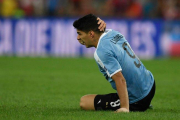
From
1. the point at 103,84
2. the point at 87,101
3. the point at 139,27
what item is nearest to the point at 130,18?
the point at 139,27

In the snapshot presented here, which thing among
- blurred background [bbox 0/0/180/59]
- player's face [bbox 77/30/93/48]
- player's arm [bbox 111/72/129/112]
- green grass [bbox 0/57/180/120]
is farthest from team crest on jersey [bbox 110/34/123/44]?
blurred background [bbox 0/0/180/59]

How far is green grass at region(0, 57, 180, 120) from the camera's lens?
6513 mm

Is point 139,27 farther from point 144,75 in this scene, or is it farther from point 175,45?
point 144,75

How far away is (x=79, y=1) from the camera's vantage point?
22047mm

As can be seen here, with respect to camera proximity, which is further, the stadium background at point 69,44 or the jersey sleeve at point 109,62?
the stadium background at point 69,44

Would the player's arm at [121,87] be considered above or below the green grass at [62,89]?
above

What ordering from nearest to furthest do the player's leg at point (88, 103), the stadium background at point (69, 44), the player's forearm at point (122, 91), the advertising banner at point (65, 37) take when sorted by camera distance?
the player's forearm at point (122, 91) < the player's leg at point (88, 103) < the stadium background at point (69, 44) < the advertising banner at point (65, 37)

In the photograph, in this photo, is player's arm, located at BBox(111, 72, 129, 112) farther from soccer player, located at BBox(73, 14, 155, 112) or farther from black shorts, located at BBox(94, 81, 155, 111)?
black shorts, located at BBox(94, 81, 155, 111)

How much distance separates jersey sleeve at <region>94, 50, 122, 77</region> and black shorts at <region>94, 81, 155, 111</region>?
74 cm

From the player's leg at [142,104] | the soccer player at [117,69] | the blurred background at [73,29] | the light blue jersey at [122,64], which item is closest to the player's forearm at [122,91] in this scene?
the soccer player at [117,69]

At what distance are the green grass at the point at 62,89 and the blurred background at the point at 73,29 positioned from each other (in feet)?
2.56

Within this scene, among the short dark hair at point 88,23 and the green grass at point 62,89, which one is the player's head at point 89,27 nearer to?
the short dark hair at point 88,23

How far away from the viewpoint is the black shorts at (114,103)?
22.9ft

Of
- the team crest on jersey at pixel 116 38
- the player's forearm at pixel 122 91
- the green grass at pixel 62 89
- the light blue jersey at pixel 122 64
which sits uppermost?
the team crest on jersey at pixel 116 38
